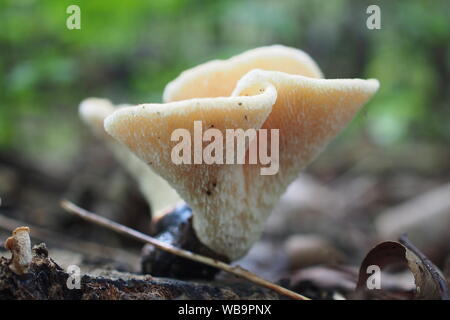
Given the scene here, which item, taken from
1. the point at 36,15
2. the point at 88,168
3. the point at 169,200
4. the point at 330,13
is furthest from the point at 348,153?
the point at 169,200

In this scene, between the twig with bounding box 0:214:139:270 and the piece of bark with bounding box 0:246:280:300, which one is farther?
the twig with bounding box 0:214:139:270

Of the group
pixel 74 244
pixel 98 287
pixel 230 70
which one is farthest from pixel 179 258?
pixel 74 244

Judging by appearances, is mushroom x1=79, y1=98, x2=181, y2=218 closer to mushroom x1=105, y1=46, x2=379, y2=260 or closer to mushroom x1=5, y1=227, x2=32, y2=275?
mushroom x1=105, y1=46, x2=379, y2=260

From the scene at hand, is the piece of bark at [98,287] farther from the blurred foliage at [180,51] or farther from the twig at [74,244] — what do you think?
the blurred foliage at [180,51]

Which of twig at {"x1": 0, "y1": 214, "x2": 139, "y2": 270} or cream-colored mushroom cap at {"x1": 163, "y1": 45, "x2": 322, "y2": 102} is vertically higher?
cream-colored mushroom cap at {"x1": 163, "y1": 45, "x2": 322, "y2": 102}

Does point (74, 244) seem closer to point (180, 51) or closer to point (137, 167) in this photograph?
point (137, 167)

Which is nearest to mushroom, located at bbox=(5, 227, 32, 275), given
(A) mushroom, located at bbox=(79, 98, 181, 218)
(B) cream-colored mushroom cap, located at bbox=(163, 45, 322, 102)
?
(A) mushroom, located at bbox=(79, 98, 181, 218)

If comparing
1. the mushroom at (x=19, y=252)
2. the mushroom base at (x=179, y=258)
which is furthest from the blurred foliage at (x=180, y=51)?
the mushroom at (x=19, y=252)

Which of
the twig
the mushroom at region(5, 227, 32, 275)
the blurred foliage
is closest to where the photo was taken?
the mushroom at region(5, 227, 32, 275)
